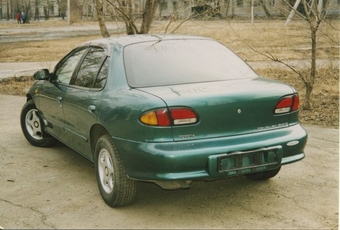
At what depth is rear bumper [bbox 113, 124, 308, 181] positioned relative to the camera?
3.71 m

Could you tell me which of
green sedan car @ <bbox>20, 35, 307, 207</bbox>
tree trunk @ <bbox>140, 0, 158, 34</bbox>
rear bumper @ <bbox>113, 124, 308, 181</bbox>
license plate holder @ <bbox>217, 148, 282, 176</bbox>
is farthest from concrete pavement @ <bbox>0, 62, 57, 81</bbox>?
license plate holder @ <bbox>217, 148, 282, 176</bbox>

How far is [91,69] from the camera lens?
4.90m

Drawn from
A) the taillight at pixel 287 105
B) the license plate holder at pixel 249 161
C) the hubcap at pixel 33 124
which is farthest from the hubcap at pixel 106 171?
the hubcap at pixel 33 124

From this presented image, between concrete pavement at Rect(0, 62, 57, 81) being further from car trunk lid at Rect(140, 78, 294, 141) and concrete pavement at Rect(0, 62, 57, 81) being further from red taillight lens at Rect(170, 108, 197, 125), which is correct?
red taillight lens at Rect(170, 108, 197, 125)

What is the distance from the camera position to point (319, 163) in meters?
5.61

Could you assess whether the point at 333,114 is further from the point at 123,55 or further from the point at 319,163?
the point at 123,55

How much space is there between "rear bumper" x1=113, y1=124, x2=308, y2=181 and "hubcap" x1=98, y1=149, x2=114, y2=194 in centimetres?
30

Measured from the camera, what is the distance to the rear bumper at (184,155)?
371 cm

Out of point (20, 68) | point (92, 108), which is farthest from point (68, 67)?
point (20, 68)

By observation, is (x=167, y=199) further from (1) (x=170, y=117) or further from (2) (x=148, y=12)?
(2) (x=148, y=12)

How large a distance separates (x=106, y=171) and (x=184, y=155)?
98cm

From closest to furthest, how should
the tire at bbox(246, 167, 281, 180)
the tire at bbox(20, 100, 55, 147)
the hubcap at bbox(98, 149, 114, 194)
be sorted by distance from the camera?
the hubcap at bbox(98, 149, 114, 194), the tire at bbox(246, 167, 281, 180), the tire at bbox(20, 100, 55, 147)

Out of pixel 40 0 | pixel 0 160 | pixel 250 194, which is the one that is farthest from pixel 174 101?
pixel 40 0

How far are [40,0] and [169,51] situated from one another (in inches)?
2580
